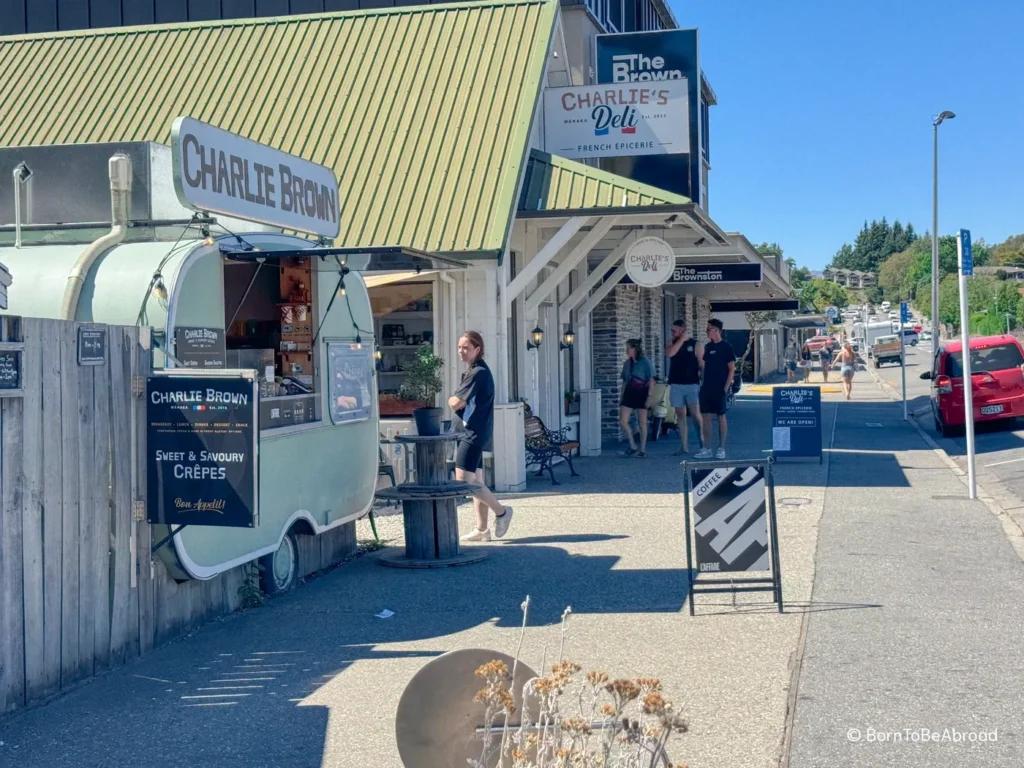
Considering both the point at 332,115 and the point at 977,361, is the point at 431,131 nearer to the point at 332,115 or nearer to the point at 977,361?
the point at 332,115

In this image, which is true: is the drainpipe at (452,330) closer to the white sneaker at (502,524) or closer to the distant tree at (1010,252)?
the white sneaker at (502,524)

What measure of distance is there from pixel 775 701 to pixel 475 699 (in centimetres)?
235

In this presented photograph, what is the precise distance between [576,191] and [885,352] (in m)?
49.0

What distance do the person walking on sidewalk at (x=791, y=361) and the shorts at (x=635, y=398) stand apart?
24888 millimetres

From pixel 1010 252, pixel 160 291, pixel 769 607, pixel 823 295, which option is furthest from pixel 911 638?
pixel 1010 252

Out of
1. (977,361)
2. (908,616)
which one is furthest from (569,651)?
(977,361)

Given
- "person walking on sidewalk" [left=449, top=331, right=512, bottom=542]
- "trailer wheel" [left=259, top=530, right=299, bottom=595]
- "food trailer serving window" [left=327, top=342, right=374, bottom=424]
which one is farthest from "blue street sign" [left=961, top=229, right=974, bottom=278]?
"trailer wheel" [left=259, top=530, right=299, bottom=595]

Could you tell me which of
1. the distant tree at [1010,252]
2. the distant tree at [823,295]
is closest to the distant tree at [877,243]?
the distant tree at [1010,252]

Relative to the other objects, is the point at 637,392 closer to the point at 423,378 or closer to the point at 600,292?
the point at 600,292

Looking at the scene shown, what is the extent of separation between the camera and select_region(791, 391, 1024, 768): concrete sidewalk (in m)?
4.91

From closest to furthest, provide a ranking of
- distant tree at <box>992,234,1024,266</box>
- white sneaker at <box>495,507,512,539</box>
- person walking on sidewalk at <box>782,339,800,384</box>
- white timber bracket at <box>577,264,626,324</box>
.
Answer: white sneaker at <box>495,507,512,539</box>, white timber bracket at <box>577,264,626,324</box>, person walking on sidewalk at <box>782,339,800,384</box>, distant tree at <box>992,234,1024,266</box>

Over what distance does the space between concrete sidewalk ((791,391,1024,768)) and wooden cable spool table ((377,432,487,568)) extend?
9.01 feet

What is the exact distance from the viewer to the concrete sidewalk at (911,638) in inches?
193

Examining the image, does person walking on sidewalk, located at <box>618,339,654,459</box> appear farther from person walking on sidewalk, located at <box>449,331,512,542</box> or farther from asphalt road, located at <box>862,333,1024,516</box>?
person walking on sidewalk, located at <box>449,331,512,542</box>
